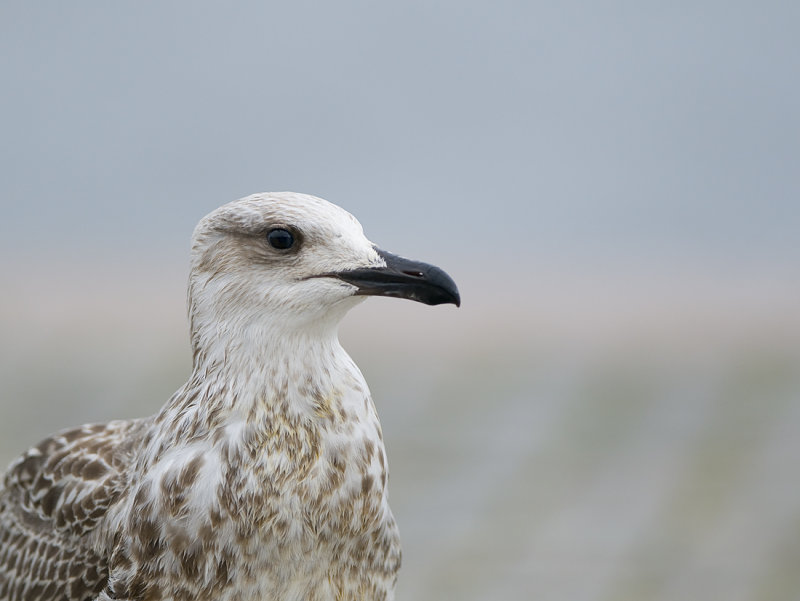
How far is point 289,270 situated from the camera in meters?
2.56

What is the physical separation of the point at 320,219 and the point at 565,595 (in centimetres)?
329

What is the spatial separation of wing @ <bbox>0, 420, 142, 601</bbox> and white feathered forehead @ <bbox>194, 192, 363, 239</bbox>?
0.72 metres

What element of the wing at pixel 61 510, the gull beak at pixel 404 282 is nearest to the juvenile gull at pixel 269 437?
the gull beak at pixel 404 282

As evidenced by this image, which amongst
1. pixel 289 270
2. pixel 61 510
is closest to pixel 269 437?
pixel 289 270

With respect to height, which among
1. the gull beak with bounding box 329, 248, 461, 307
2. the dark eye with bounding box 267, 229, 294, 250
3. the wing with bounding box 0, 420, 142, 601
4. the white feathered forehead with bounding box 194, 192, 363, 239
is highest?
the white feathered forehead with bounding box 194, 192, 363, 239

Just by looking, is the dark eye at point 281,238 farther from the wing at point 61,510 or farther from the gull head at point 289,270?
the wing at point 61,510

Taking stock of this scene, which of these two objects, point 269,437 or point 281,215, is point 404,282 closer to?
point 281,215

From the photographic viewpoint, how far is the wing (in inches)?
115

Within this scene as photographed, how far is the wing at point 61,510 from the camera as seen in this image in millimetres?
2912

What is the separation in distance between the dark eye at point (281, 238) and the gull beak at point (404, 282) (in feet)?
0.44

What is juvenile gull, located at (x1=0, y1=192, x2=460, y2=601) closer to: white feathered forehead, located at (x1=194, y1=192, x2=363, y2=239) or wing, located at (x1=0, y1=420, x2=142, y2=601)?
white feathered forehead, located at (x1=194, y1=192, x2=363, y2=239)

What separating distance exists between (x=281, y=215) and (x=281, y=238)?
5 centimetres

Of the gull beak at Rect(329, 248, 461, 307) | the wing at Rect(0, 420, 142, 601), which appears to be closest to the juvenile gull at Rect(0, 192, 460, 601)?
the gull beak at Rect(329, 248, 461, 307)

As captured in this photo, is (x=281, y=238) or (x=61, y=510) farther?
(x=61, y=510)
